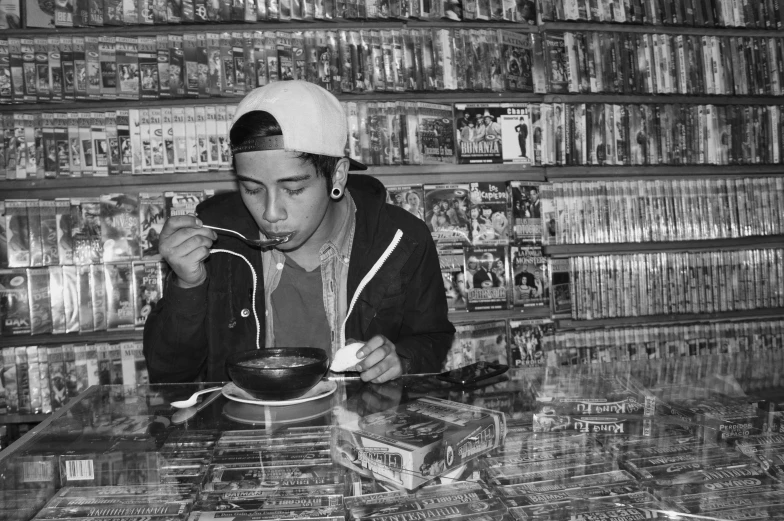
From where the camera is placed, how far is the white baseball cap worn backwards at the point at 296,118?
1290 mm

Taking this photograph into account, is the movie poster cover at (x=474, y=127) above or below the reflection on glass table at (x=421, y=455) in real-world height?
above

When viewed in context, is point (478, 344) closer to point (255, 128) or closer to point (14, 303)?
point (255, 128)

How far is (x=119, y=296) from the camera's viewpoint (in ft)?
8.21

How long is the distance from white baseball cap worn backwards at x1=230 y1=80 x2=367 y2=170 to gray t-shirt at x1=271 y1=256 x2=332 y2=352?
396mm

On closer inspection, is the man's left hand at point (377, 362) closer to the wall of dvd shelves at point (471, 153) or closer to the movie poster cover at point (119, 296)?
the wall of dvd shelves at point (471, 153)

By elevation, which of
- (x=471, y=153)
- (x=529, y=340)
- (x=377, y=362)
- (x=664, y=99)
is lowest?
(x=529, y=340)

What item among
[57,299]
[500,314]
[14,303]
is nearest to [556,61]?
[500,314]

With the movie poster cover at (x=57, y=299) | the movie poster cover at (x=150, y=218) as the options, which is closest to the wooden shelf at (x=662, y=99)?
the movie poster cover at (x=150, y=218)

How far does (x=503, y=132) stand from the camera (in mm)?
2670

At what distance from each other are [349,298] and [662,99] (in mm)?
2050

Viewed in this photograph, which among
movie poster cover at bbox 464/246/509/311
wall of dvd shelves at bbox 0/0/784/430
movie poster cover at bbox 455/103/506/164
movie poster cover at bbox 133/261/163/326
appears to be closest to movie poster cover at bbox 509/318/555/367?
wall of dvd shelves at bbox 0/0/784/430

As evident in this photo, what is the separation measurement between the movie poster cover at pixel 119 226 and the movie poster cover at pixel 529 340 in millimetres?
1667

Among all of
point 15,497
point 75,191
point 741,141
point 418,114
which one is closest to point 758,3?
point 741,141

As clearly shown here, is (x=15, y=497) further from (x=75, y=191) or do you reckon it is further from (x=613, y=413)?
(x=75, y=191)
